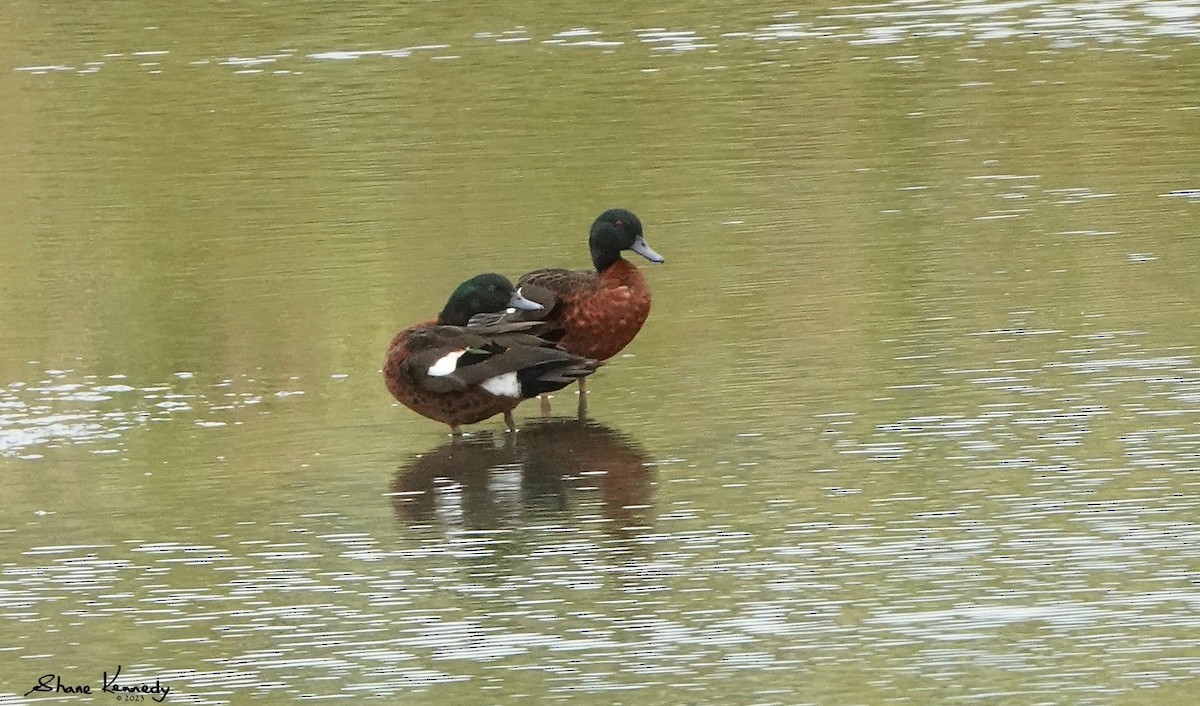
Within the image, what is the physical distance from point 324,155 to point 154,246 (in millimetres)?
2519

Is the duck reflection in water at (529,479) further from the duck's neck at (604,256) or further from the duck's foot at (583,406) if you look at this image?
the duck's neck at (604,256)

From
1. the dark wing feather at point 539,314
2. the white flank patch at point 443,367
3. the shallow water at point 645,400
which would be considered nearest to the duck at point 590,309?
the dark wing feather at point 539,314

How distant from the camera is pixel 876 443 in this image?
807cm

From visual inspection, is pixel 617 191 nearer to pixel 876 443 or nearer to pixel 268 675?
pixel 876 443

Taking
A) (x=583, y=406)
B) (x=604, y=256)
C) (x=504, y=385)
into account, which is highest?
(x=604, y=256)

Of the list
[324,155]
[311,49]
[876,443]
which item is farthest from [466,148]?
[876,443]

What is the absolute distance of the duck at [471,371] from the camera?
8.57 metres

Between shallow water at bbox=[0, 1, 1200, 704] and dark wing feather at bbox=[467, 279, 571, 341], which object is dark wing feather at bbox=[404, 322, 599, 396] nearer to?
shallow water at bbox=[0, 1, 1200, 704]
